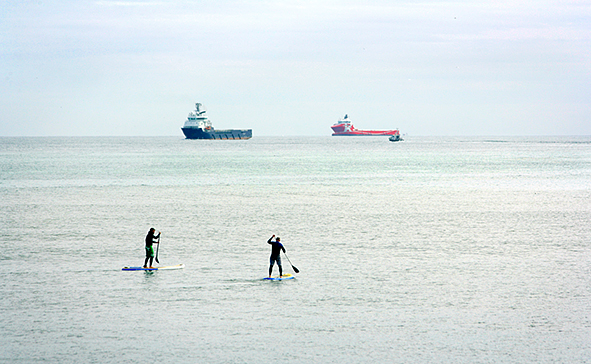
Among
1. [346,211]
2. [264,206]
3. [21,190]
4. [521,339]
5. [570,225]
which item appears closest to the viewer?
[521,339]

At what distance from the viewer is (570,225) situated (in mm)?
44031

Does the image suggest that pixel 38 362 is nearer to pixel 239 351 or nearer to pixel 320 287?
pixel 239 351

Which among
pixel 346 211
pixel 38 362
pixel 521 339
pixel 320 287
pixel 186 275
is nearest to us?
pixel 38 362

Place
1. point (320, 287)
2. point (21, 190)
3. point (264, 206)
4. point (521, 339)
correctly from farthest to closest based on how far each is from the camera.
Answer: point (21, 190)
point (264, 206)
point (320, 287)
point (521, 339)

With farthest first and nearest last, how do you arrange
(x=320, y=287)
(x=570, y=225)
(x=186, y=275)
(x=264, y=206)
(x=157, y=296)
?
1. (x=264, y=206)
2. (x=570, y=225)
3. (x=186, y=275)
4. (x=320, y=287)
5. (x=157, y=296)

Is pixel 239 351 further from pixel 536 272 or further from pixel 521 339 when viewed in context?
pixel 536 272

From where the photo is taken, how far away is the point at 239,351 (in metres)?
18.2

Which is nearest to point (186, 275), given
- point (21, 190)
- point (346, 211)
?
point (346, 211)

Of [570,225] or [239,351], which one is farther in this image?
[570,225]

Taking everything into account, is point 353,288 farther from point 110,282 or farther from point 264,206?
point 264,206

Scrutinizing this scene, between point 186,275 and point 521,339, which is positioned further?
point 186,275

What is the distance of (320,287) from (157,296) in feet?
20.5

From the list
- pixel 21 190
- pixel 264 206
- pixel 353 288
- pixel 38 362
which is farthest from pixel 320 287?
pixel 21 190

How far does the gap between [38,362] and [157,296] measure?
6847mm
